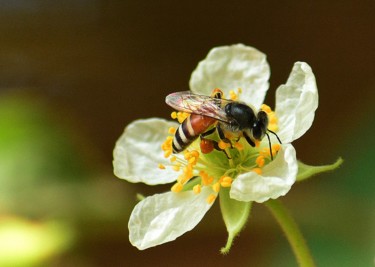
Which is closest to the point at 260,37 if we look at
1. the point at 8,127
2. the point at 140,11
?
the point at 140,11

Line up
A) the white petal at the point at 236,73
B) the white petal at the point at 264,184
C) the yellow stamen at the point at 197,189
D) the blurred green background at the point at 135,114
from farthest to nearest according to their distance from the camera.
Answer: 1. the blurred green background at the point at 135,114
2. the white petal at the point at 236,73
3. the yellow stamen at the point at 197,189
4. the white petal at the point at 264,184

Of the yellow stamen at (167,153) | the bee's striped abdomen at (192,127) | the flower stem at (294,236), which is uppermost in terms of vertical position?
the bee's striped abdomen at (192,127)

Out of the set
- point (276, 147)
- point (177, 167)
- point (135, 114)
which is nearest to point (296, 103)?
point (276, 147)

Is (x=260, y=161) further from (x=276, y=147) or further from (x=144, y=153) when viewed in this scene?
(x=144, y=153)

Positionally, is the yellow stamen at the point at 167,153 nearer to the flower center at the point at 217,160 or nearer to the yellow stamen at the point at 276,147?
the flower center at the point at 217,160

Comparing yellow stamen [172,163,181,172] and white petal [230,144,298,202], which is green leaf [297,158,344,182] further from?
yellow stamen [172,163,181,172]

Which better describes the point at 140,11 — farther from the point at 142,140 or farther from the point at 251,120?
the point at 251,120

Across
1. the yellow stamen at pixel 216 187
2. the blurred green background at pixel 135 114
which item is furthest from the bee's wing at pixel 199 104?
the blurred green background at pixel 135 114

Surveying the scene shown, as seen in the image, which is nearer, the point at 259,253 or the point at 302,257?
the point at 302,257
